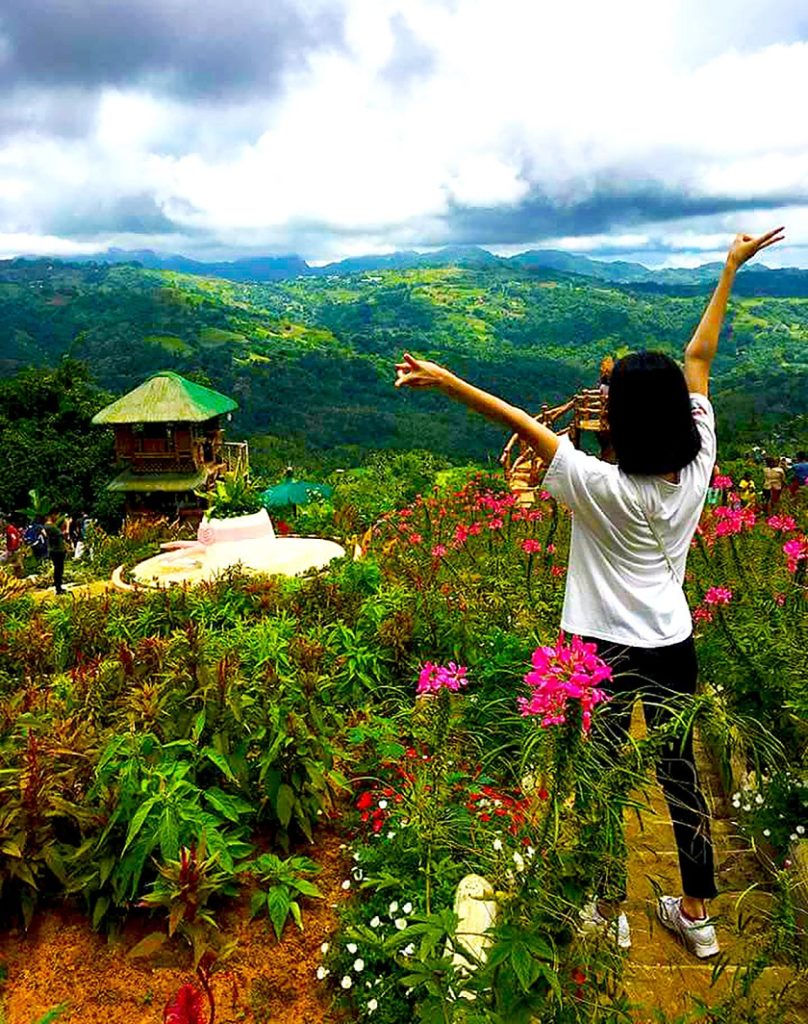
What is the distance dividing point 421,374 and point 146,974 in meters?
1.97

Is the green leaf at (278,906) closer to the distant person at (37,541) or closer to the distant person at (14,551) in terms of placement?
the distant person at (14,551)

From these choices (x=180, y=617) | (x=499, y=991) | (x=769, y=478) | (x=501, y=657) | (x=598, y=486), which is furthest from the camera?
(x=769, y=478)

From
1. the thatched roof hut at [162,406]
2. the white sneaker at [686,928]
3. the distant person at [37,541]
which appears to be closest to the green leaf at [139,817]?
the white sneaker at [686,928]

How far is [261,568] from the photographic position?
25.1 feet

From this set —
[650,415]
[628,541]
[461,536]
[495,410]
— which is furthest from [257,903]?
[461,536]

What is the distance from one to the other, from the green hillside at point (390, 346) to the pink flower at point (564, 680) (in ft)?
102

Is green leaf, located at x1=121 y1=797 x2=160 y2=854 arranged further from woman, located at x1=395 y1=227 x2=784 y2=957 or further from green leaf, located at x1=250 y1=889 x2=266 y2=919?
woman, located at x1=395 y1=227 x2=784 y2=957

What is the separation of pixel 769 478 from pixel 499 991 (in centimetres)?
947

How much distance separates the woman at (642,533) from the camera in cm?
184

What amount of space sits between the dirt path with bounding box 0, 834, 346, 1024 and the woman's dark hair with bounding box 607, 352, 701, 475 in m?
1.80

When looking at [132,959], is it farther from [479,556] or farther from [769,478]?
[769,478]

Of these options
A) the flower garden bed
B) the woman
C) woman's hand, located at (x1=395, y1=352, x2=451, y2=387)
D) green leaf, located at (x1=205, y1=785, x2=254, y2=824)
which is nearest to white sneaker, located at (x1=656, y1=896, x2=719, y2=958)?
the woman

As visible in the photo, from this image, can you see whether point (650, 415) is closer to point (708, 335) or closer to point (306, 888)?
point (708, 335)

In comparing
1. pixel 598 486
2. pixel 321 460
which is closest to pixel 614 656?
pixel 598 486
